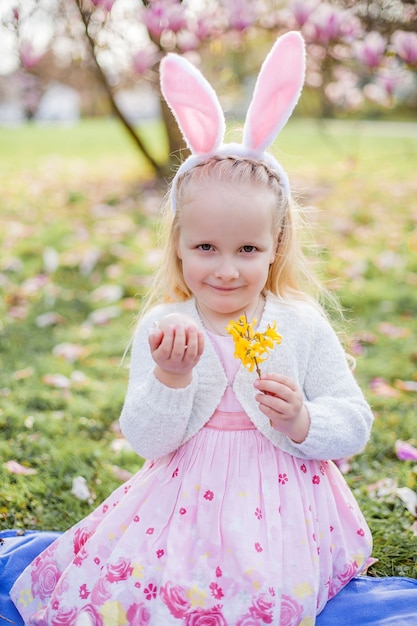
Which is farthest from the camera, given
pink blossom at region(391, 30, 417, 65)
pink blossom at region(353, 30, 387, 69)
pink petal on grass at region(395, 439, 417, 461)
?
pink blossom at region(353, 30, 387, 69)

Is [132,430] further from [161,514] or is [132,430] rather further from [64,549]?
[64,549]

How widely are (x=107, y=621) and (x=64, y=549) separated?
0.33 m

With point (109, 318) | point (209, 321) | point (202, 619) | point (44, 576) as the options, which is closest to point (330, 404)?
point (209, 321)

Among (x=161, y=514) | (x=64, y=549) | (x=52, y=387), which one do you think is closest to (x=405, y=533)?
(x=161, y=514)

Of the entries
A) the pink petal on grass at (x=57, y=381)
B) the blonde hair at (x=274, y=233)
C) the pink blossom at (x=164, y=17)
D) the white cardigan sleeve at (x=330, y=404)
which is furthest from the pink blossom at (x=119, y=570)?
the pink blossom at (x=164, y=17)

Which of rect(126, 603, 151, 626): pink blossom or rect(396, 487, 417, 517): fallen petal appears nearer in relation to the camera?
rect(126, 603, 151, 626): pink blossom

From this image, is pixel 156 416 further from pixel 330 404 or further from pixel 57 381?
pixel 57 381

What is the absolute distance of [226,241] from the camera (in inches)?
67.3

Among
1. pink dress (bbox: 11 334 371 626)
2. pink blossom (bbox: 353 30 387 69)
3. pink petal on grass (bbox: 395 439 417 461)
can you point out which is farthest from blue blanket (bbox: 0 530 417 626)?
pink blossom (bbox: 353 30 387 69)

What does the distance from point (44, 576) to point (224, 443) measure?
62 centimetres

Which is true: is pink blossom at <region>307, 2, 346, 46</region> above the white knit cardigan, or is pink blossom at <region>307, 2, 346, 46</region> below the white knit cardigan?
above

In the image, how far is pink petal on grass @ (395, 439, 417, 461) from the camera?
258 cm

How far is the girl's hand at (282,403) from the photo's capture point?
1627mm

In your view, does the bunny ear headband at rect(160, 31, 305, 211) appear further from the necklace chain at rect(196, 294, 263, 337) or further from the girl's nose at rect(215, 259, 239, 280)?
the necklace chain at rect(196, 294, 263, 337)
